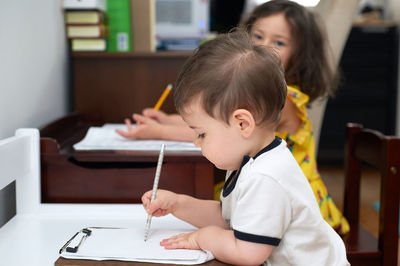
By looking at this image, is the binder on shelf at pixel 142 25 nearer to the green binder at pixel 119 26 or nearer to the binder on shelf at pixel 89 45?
the green binder at pixel 119 26

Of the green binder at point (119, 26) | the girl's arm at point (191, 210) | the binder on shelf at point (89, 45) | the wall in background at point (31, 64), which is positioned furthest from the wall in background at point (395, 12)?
the girl's arm at point (191, 210)

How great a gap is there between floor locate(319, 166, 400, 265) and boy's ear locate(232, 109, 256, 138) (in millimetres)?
1673

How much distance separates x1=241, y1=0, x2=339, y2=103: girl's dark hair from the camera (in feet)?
4.41

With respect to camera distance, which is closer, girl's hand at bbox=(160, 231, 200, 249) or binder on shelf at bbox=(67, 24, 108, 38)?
girl's hand at bbox=(160, 231, 200, 249)

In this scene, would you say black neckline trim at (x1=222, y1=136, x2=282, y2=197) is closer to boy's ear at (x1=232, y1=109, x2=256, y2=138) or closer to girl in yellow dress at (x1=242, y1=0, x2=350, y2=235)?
boy's ear at (x1=232, y1=109, x2=256, y2=138)

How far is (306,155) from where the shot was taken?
127 cm

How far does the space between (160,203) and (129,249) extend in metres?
0.12

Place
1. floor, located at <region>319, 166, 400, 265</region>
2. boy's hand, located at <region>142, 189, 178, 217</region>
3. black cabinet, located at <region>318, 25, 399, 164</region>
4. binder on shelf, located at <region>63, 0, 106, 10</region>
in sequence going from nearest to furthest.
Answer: boy's hand, located at <region>142, 189, 178, 217</region>
binder on shelf, located at <region>63, 0, 106, 10</region>
floor, located at <region>319, 166, 400, 265</region>
black cabinet, located at <region>318, 25, 399, 164</region>

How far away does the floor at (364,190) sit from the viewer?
7.68 feet

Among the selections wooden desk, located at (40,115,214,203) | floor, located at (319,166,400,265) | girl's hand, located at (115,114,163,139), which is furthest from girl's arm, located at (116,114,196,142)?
floor, located at (319,166,400,265)

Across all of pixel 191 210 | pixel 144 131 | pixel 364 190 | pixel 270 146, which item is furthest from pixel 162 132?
pixel 364 190

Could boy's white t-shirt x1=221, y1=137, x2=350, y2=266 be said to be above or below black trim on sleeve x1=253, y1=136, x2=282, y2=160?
below

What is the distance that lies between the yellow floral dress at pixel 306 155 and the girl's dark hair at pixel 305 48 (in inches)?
4.9

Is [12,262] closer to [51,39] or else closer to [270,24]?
[51,39]
